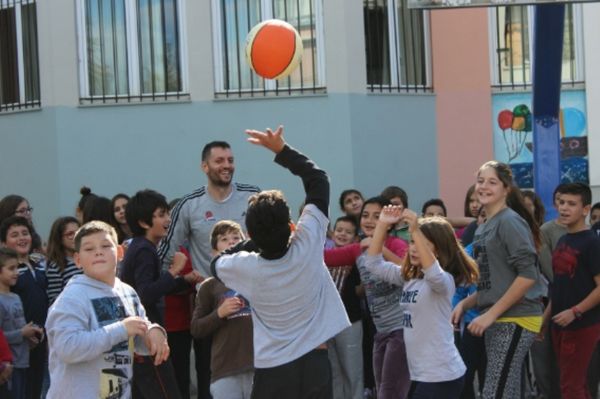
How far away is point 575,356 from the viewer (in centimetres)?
948

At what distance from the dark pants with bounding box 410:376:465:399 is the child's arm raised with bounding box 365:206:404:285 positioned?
3.45ft

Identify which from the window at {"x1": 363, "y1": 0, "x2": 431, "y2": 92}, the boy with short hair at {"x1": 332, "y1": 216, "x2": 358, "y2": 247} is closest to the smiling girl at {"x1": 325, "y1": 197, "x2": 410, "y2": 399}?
the boy with short hair at {"x1": 332, "y1": 216, "x2": 358, "y2": 247}

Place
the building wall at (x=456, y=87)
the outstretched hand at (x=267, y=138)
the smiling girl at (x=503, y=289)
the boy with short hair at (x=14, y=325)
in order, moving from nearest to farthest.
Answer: the outstretched hand at (x=267, y=138) → the smiling girl at (x=503, y=289) → the boy with short hair at (x=14, y=325) → the building wall at (x=456, y=87)

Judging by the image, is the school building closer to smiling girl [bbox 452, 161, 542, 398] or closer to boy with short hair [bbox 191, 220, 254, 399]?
boy with short hair [bbox 191, 220, 254, 399]

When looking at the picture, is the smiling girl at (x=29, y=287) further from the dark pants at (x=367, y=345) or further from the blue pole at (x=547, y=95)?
the blue pole at (x=547, y=95)

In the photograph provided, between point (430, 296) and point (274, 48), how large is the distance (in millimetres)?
3944

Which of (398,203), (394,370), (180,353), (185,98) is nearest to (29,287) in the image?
(180,353)

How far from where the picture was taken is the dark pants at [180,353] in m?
9.73

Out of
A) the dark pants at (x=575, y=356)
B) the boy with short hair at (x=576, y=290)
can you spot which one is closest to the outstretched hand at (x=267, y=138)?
the boy with short hair at (x=576, y=290)

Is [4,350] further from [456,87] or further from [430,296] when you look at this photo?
[456,87]

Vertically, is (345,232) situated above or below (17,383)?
above

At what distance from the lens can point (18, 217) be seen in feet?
33.4

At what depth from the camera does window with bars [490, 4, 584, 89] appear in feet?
57.7

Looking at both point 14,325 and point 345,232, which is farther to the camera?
point 345,232
